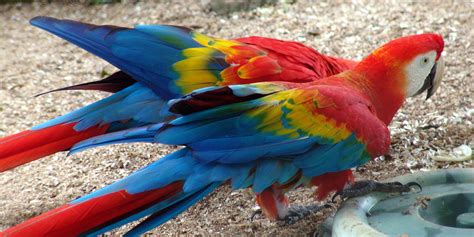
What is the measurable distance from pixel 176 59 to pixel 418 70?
0.69 meters

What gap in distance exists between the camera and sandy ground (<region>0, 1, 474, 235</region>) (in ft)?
8.14

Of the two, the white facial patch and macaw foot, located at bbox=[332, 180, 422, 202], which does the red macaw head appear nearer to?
the white facial patch

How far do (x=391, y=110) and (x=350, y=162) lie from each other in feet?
1.07

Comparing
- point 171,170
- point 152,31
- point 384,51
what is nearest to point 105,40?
point 152,31

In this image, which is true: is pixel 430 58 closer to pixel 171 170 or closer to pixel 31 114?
pixel 171 170

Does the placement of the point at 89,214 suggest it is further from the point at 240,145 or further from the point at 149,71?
the point at 149,71

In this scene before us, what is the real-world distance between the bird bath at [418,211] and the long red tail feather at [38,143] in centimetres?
77

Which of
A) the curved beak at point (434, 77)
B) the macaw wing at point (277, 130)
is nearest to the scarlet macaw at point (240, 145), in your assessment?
the macaw wing at point (277, 130)

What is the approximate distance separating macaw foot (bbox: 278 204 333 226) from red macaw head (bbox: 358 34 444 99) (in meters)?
0.40

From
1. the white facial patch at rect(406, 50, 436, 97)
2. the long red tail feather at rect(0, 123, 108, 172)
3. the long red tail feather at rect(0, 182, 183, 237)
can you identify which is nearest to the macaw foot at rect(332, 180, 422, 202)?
the white facial patch at rect(406, 50, 436, 97)

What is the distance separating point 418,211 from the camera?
6.24ft

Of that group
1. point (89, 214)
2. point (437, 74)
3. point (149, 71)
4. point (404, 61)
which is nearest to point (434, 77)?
point (437, 74)

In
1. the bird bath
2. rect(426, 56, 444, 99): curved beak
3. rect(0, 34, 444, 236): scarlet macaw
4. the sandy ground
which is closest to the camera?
the bird bath

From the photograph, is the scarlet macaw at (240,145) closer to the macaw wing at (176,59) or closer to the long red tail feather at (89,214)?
the long red tail feather at (89,214)
